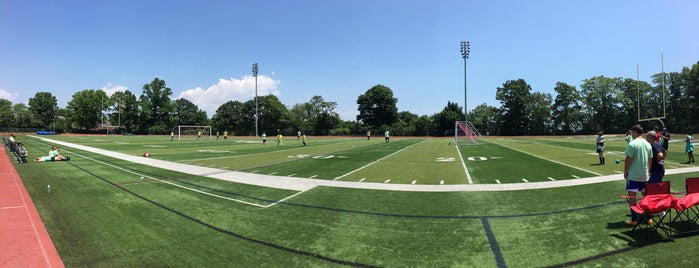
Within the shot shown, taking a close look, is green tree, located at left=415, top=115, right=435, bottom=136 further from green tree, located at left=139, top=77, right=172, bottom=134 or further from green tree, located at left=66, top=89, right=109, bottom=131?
green tree, located at left=66, top=89, right=109, bottom=131

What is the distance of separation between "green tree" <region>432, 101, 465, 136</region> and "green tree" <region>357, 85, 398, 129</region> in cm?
1734

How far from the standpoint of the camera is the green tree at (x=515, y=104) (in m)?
83.5

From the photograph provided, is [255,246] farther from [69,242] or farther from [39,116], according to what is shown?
[39,116]

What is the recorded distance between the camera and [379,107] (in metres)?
97.9

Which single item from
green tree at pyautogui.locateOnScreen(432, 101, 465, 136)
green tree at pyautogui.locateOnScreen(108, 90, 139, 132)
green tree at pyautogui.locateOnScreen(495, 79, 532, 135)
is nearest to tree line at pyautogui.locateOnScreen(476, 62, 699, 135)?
green tree at pyautogui.locateOnScreen(495, 79, 532, 135)

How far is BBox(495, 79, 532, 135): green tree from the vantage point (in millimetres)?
83500

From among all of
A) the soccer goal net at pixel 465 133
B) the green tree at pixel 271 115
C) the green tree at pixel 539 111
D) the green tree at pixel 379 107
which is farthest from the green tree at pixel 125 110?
the green tree at pixel 539 111

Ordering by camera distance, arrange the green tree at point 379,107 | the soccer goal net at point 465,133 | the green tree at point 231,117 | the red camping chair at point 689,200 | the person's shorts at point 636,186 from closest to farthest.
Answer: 1. the red camping chair at point 689,200
2. the person's shorts at point 636,186
3. the soccer goal net at point 465,133
4. the green tree at point 379,107
5. the green tree at point 231,117

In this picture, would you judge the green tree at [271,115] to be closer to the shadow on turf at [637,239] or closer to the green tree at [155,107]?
the green tree at [155,107]

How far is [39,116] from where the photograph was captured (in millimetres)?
120250

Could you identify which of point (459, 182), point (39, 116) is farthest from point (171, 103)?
point (459, 182)

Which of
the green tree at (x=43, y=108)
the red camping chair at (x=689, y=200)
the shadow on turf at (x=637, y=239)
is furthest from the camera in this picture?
the green tree at (x=43, y=108)

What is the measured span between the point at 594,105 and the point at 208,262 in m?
97.6

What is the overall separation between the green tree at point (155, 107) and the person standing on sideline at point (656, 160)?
112 meters
